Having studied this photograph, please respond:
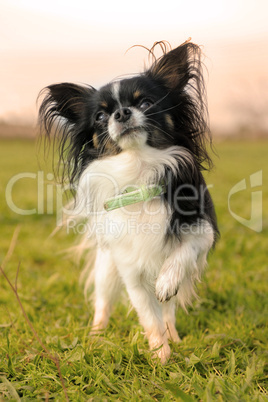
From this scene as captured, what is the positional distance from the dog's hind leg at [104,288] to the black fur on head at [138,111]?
0.66 m

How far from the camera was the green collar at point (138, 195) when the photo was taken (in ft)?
9.00

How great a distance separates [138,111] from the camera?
273 centimetres

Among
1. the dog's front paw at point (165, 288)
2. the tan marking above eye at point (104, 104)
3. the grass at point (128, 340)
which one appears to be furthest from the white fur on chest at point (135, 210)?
the grass at point (128, 340)

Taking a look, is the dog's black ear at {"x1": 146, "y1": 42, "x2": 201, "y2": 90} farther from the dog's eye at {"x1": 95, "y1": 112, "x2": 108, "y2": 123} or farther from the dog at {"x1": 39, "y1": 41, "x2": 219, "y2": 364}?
the dog's eye at {"x1": 95, "y1": 112, "x2": 108, "y2": 123}

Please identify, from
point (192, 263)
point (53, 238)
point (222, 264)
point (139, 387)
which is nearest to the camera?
point (139, 387)

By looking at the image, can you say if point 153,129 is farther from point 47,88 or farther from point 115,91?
point 47,88

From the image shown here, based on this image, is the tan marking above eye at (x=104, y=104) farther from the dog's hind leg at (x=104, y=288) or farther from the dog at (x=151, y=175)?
the dog's hind leg at (x=104, y=288)

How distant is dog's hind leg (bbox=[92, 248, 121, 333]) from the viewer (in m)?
3.46

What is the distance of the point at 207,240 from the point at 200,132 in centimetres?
67

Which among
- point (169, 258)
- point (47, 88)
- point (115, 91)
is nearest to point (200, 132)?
point (115, 91)

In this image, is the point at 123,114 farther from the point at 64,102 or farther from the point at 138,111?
the point at 64,102

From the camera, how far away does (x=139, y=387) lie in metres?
2.47

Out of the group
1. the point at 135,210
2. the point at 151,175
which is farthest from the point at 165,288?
the point at 151,175

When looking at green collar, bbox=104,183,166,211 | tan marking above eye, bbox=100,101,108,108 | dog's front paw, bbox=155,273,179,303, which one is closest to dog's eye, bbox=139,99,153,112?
tan marking above eye, bbox=100,101,108,108
